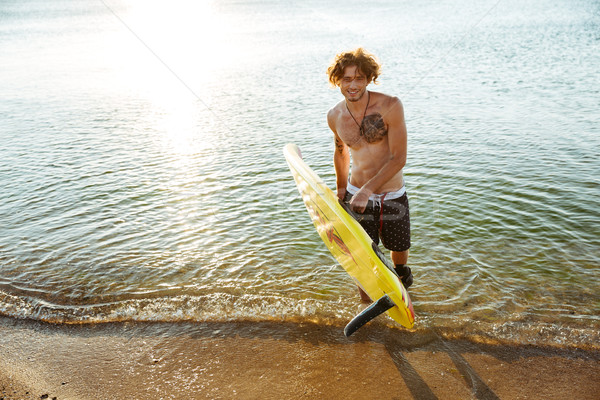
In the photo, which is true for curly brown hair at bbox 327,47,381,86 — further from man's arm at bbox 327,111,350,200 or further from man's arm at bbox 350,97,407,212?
man's arm at bbox 327,111,350,200

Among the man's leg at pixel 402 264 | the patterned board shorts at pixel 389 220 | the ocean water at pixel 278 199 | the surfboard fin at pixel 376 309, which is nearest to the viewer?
the surfboard fin at pixel 376 309

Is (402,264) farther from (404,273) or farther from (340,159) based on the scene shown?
(340,159)

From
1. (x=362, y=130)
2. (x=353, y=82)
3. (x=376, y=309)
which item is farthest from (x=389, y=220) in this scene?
(x=353, y=82)

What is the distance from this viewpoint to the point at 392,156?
11.7 ft

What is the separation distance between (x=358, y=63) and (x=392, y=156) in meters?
0.71

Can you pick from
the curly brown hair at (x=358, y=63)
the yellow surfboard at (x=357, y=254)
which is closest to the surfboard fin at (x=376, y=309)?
the yellow surfboard at (x=357, y=254)

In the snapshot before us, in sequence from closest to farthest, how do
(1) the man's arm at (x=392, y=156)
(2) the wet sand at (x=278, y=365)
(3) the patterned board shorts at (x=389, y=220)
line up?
(2) the wet sand at (x=278, y=365) < (1) the man's arm at (x=392, y=156) < (3) the patterned board shorts at (x=389, y=220)

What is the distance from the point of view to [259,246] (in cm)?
561

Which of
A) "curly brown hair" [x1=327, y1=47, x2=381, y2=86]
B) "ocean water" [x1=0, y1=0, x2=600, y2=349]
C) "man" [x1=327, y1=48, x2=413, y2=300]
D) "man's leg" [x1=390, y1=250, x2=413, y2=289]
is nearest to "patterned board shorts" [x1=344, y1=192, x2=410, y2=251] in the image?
"man" [x1=327, y1=48, x2=413, y2=300]

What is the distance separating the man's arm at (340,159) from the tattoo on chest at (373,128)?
1.14 ft

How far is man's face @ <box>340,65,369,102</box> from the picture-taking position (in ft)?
11.5

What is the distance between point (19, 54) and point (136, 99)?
57.4ft

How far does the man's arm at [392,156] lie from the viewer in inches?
137

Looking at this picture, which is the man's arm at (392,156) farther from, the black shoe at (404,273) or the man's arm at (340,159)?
the black shoe at (404,273)
